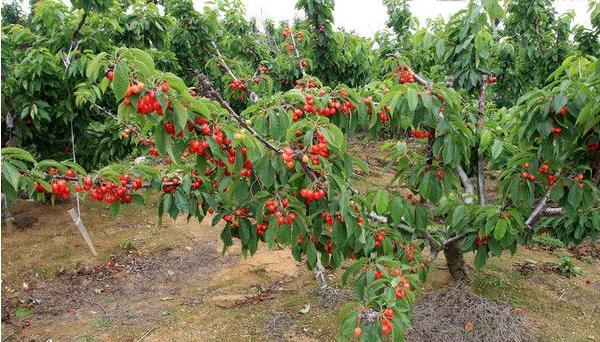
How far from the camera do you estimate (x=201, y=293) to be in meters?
5.36

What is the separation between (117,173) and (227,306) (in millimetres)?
2866

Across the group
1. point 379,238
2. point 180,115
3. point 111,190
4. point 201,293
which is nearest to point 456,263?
point 379,238

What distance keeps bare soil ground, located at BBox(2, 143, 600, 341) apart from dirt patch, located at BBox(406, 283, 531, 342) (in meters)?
0.01

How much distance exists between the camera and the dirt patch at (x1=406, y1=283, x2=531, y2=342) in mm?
4094

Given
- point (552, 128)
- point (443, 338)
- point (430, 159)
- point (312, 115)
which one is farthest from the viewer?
point (443, 338)

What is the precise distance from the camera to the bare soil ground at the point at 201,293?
4.41 metres

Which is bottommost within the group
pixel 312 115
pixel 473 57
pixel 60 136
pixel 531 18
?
pixel 60 136

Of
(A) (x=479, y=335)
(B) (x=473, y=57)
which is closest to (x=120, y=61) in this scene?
(B) (x=473, y=57)

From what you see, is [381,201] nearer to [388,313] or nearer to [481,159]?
[388,313]

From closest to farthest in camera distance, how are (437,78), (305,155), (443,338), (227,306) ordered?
(305,155)
(443,338)
(227,306)
(437,78)

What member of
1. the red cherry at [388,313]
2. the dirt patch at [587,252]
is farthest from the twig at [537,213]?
the dirt patch at [587,252]

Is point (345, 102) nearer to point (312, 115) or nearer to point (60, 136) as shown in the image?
point (312, 115)

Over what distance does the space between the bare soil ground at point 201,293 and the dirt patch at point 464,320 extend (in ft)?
0.04

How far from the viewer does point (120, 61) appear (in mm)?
1743
